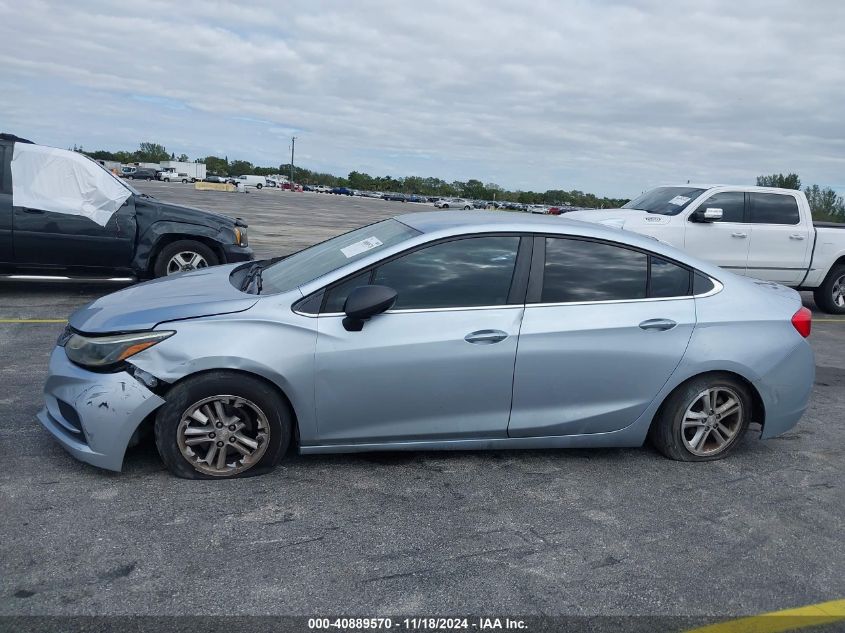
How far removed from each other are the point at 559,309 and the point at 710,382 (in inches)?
43.9

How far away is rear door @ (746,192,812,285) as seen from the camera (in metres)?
10.8

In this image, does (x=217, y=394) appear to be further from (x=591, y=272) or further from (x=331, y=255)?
(x=591, y=272)

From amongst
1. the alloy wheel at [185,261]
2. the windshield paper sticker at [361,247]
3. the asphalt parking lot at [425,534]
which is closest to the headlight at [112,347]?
the asphalt parking lot at [425,534]

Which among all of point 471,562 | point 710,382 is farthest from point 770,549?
point 471,562

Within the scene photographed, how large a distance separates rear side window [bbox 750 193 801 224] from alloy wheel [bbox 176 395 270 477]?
29.9 feet

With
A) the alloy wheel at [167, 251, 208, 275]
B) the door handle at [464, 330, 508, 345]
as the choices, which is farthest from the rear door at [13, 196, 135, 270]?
the door handle at [464, 330, 508, 345]

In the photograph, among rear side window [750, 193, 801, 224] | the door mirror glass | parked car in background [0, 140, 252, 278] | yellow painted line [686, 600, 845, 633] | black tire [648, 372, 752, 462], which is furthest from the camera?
rear side window [750, 193, 801, 224]

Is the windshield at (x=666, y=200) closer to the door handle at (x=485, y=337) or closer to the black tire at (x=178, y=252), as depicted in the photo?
the black tire at (x=178, y=252)

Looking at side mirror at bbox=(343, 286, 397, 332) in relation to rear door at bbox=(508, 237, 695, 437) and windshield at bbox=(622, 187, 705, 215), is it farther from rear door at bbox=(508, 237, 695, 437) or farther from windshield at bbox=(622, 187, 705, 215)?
windshield at bbox=(622, 187, 705, 215)

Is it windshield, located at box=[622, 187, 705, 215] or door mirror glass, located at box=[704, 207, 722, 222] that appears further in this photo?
windshield, located at box=[622, 187, 705, 215]

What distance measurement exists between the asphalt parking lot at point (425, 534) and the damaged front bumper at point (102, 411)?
20 cm

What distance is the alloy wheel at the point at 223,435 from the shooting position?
3979mm

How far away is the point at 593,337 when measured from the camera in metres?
4.41

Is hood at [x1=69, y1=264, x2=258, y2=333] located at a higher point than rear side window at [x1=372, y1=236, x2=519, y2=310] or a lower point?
lower
